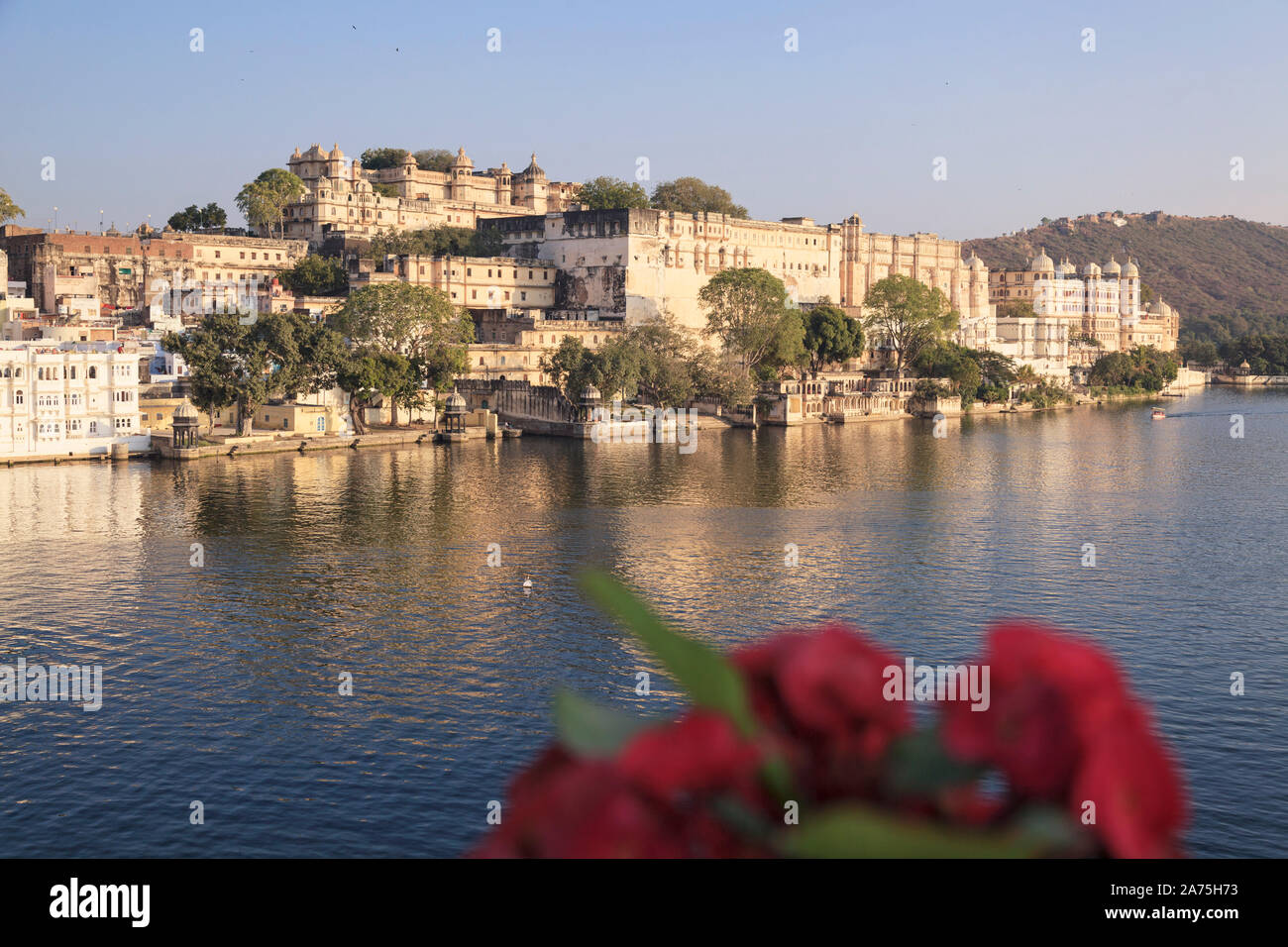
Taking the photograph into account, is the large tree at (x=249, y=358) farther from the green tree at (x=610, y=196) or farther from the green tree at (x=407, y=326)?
the green tree at (x=610, y=196)

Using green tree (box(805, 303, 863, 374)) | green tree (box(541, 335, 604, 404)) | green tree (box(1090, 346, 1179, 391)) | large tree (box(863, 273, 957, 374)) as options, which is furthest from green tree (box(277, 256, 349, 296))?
green tree (box(1090, 346, 1179, 391))

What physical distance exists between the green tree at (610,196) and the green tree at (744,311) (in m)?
19.3

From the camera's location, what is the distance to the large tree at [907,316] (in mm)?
78938

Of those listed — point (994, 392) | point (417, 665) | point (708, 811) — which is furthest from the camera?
point (994, 392)

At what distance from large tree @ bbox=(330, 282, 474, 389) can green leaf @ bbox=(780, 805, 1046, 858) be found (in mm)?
55067

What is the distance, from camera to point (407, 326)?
5588cm
